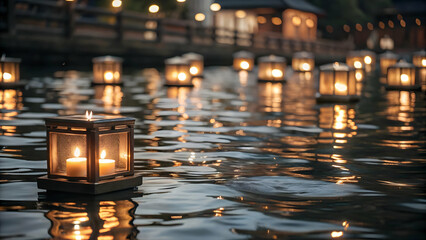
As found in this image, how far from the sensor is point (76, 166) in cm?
627

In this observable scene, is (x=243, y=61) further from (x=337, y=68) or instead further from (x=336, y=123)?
(x=336, y=123)

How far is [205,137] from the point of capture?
10.4 meters

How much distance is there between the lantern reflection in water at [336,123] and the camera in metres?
10.5

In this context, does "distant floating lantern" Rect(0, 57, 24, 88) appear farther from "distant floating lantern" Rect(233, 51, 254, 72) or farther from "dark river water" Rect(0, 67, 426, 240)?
"distant floating lantern" Rect(233, 51, 254, 72)

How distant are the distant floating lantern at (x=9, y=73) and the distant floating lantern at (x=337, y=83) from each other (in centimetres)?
685

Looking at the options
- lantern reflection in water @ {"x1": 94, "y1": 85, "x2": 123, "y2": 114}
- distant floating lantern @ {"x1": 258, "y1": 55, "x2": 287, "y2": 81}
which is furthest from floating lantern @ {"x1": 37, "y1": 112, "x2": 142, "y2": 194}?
distant floating lantern @ {"x1": 258, "y1": 55, "x2": 287, "y2": 81}

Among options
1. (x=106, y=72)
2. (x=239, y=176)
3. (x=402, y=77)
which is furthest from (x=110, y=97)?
(x=239, y=176)

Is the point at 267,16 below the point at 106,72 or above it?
above

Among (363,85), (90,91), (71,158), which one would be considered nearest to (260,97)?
(90,91)

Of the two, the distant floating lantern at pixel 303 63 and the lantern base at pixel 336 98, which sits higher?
the distant floating lantern at pixel 303 63

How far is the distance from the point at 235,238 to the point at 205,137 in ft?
18.0

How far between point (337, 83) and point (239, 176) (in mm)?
10147

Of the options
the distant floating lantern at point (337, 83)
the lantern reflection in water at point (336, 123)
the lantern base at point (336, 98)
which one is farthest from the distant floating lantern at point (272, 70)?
the lantern reflection in water at point (336, 123)

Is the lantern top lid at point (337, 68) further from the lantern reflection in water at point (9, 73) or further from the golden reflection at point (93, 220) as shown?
the golden reflection at point (93, 220)
